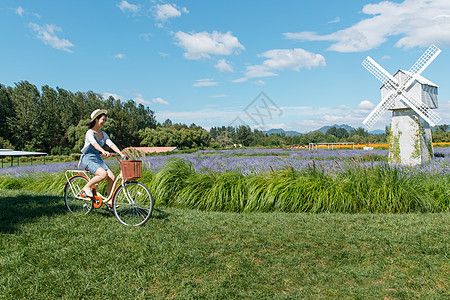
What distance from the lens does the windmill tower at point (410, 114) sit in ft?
50.4

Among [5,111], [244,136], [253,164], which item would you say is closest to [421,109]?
[253,164]

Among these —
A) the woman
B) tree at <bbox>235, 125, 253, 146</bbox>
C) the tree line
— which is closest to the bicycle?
the woman

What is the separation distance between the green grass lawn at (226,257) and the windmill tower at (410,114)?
10.6 meters

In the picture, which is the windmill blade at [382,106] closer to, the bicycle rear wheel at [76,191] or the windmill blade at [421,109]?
the windmill blade at [421,109]

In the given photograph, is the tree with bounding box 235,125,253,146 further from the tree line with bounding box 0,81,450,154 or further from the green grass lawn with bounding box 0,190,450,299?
the green grass lawn with bounding box 0,190,450,299

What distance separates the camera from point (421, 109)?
15.4 m

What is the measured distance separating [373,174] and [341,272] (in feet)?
14.2

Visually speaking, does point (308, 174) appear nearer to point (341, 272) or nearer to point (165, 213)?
point (165, 213)

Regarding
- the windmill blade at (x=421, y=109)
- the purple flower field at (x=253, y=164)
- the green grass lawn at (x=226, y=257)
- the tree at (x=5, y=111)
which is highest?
the tree at (x=5, y=111)

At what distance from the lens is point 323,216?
6.12 m

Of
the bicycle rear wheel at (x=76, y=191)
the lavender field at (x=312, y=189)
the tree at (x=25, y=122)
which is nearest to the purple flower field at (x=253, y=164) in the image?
the lavender field at (x=312, y=189)

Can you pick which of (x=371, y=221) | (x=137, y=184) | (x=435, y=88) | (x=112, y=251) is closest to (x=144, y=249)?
(x=112, y=251)

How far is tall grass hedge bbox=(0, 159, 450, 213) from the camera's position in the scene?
6750mm

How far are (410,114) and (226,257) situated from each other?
50.4 feet
